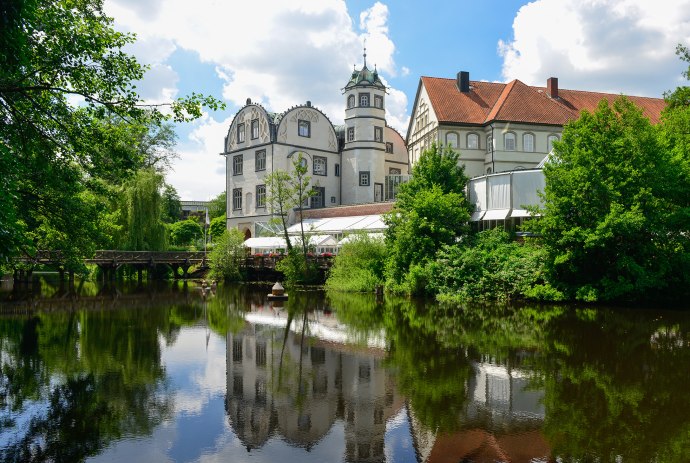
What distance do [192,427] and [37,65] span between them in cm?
677

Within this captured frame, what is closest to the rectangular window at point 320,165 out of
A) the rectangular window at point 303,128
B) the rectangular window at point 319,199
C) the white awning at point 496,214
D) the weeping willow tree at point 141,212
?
the rectangular window at point 319,199

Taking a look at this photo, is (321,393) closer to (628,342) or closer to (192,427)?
(192,427)

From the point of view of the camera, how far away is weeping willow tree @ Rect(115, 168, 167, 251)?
4325 cm

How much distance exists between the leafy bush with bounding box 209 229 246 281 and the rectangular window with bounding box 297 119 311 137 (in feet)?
42.4

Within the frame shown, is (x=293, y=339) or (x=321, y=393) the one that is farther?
(x=293, y=339)

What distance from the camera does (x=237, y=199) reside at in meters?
53.6

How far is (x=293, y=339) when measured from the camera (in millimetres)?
16141

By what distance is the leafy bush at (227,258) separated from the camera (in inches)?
1678

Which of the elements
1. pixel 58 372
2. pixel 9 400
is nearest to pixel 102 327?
pixel 58 372

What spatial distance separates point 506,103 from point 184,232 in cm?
4587

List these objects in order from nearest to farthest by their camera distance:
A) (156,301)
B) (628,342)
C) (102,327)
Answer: (628,342) < (102,327) < (156,301)

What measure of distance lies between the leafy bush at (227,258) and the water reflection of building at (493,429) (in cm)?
3364

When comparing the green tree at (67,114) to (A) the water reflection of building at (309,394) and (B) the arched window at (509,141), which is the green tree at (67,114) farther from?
(B) the arched window at (509,141)

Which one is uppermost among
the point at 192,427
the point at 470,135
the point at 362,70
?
the point at 362,70
